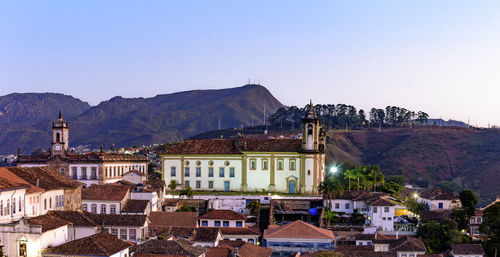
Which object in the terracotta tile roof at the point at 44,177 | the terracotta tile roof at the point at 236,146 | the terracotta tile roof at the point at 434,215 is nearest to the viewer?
the terracotta tile roof at the point at 44,177

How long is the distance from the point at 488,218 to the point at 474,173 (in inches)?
2700

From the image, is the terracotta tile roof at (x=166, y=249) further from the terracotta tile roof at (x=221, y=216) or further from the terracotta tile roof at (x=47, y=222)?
the terracotta tile roof at (x=221, y=216)

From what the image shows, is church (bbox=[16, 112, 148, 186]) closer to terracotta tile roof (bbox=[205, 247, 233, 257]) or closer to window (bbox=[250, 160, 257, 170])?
window (bbox=[250, 160, 257, 170])

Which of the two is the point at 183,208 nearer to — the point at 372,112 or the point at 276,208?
the point at 276,208

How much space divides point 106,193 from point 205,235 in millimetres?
12645

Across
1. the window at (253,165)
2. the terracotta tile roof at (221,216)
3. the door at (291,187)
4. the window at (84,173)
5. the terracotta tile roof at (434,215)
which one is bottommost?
the terracotta tile roof at (434,215)

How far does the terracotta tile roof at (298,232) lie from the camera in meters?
52.5

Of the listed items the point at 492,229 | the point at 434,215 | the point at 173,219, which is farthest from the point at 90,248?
the point at 492,229

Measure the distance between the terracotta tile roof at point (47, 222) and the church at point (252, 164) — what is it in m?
31.5

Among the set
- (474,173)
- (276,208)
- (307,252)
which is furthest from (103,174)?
(474,173)

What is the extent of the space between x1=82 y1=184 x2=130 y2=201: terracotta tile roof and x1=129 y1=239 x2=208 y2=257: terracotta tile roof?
583 inches

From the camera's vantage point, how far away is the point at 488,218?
61938mm

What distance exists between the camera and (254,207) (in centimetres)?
6275

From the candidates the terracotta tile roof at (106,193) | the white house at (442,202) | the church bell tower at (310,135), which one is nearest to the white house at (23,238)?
the terracotta tile roof at (106,193)
